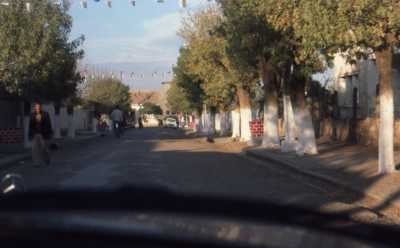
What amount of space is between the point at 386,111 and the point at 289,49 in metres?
8.50

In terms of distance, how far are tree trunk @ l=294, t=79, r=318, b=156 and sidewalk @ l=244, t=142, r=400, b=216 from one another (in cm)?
42

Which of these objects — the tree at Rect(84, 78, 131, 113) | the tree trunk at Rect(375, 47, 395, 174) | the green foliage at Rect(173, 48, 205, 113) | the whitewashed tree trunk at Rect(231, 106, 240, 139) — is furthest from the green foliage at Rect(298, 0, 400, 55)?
the tree at Rect(84, 78, 131, 113)

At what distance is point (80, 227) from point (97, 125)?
217 ft

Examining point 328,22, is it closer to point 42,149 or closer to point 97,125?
point 42,149

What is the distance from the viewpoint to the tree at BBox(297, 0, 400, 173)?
16.5 metres

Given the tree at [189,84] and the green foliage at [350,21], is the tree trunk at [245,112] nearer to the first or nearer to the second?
the tree at [189,84]

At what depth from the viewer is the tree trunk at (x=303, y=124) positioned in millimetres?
26969

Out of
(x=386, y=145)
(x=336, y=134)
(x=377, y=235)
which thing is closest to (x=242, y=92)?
(x=336, y=134)

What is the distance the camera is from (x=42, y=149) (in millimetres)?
22000

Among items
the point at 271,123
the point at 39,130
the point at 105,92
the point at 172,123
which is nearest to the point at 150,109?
the point at 172,123

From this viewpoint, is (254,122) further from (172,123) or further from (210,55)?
(172,123)

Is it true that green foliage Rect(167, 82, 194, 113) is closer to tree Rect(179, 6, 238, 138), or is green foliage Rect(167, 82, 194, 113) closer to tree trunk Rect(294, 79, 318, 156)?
tree Rect(179, 6, 238, 138)

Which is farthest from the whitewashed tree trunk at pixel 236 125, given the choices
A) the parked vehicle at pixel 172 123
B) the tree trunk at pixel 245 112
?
the parked vehicle at pixel 172 123

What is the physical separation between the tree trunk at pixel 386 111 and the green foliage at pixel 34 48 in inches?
776
